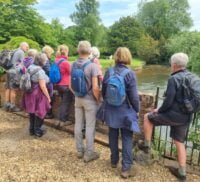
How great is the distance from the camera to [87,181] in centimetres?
443

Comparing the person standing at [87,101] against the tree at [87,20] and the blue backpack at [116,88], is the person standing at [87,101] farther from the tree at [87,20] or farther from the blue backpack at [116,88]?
the tree at [87,20]

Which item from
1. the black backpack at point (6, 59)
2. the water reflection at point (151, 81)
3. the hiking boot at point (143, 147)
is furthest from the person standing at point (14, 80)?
the water reflection at point (151, 81)

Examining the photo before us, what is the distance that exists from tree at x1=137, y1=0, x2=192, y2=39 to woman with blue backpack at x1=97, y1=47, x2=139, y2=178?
66120 mm

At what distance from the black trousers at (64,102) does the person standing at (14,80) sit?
4.76 ft

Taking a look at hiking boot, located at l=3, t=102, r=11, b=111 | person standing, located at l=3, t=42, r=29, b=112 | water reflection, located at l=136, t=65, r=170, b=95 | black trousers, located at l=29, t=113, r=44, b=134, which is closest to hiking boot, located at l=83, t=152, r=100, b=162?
black trousers, located at l=29, t=113, r=44, b=134

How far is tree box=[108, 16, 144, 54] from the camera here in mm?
62250

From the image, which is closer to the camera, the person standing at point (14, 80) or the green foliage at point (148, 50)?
the person standing at point (14, 80)

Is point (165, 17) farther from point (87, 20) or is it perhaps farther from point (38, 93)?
point (38, 93)

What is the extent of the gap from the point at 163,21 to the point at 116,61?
229 feet

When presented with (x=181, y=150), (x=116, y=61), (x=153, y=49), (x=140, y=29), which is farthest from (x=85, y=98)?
(x=140, y=29)

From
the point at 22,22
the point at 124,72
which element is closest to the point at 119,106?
the point at 124,72

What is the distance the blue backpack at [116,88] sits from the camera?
14.1 feet

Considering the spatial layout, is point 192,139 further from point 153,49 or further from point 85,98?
point 153,49

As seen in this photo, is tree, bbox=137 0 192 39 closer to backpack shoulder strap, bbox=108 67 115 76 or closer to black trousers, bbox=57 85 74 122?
black trousers, bbox=57 85 74 122
